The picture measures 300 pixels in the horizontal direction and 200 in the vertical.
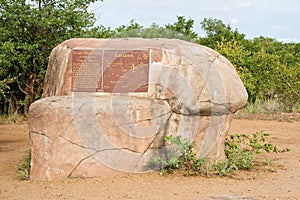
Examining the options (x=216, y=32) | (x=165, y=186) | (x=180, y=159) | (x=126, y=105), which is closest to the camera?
(x=165, y=186)

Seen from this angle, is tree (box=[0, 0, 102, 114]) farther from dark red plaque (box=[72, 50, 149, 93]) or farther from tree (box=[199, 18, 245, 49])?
tree (box=[199, 18, 245, 49])

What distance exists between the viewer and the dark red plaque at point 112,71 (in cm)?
677

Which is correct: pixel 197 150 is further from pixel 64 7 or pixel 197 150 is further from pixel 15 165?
pixel 64 7

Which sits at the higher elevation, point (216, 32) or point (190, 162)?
point (216, 32)

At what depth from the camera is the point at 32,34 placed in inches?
495

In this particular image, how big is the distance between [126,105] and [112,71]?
608mm

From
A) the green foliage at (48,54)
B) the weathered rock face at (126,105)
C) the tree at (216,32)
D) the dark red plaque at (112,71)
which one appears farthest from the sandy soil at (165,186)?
the tree at (216,32)

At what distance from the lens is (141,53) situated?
6.81 meters

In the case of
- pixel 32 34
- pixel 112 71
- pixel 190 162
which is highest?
pixel 32 34

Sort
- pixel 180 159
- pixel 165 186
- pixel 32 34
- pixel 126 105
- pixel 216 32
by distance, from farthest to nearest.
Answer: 1. pixel 216 32
2. pixel 32 34
3. pixel 180 159
4. pixel 126 105
5. pixel 165 186

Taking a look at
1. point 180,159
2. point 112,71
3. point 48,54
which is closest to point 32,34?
point 48,54

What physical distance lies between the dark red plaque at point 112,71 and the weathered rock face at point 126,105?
0.04 feet

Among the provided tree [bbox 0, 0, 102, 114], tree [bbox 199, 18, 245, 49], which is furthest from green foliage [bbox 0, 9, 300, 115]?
tree [bbox 199, 18, 245, 49]

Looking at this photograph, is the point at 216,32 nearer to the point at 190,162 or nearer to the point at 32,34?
the point at 32,34
